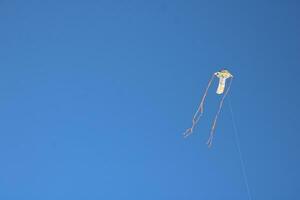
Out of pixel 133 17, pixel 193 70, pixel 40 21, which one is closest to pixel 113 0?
pixel 133 17

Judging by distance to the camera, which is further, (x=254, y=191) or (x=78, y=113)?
(x=254, y=191)

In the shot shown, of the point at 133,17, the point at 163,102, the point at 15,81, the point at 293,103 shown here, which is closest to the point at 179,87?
the point at 163,102

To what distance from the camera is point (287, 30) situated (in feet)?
5.27

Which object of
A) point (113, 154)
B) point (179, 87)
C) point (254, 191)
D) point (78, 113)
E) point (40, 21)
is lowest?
point (254, 191)

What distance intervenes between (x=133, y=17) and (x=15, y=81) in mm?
508

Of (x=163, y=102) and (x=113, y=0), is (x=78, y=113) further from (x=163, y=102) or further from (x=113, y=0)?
(x=113, y=0)

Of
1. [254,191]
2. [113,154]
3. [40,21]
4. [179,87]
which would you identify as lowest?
[254,191]

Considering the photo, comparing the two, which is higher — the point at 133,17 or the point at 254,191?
the point at 133,17

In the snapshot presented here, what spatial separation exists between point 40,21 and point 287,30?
990mm

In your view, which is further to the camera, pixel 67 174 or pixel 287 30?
pixel 287 30

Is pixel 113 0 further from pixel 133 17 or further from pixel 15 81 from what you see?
pixel 15 81

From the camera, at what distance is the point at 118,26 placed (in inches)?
59.6

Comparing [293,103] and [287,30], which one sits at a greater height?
[287,30]

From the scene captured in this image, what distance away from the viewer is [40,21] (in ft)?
4.79
